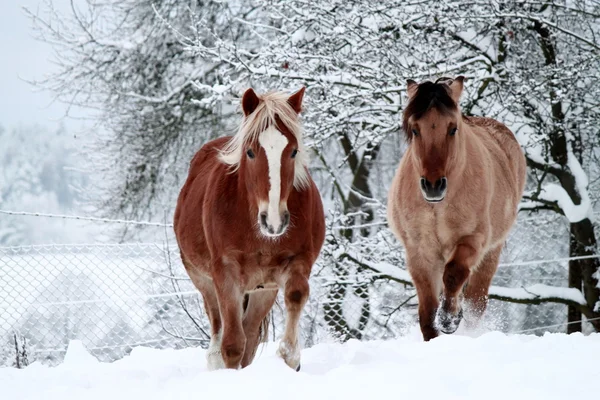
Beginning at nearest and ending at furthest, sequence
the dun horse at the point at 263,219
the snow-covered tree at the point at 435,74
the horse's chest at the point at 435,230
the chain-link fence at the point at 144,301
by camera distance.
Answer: the dun horse at the point at 263,219 → the horse's chest at the point at 435,230 → the chain-link fence at the point at 144,301 → the snow-covered tree at the point at 435,74

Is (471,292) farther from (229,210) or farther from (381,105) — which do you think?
(381,105)

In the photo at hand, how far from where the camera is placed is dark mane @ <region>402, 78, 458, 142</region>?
4.50m

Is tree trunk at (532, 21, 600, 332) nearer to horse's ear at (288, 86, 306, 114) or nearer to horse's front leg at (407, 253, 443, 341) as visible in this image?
horse's front leg at (407, 253, 443, 341)

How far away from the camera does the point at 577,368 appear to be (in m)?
2.61

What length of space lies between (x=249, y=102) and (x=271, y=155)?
412 mm

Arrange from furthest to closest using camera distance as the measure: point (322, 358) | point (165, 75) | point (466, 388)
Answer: point (165, 75) < point (322, 358) < point (466, 388)

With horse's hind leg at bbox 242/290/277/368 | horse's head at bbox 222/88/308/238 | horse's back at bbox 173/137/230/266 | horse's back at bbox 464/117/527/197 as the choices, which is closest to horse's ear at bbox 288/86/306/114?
horse's head at bbox 222/88/308/238

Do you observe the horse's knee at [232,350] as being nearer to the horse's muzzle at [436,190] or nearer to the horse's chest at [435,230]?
the horse's muzzle at [436,190]

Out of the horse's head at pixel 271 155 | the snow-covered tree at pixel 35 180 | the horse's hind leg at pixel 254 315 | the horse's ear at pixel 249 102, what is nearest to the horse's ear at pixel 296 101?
the horse's head at pixel 271 155

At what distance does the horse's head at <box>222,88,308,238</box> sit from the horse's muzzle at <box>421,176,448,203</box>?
0.86 m

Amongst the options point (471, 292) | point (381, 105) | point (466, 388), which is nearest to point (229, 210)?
point (466, 388)

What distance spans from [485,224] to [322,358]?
150 cm

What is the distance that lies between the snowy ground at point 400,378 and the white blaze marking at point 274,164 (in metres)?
0.72

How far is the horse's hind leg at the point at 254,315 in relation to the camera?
448 cm
